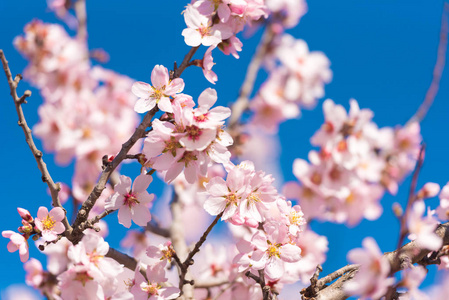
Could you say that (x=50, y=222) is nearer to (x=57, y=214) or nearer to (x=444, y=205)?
(x=57, y=214)

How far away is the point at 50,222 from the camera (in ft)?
5.97

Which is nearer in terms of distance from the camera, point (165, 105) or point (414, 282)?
point (414, 282)

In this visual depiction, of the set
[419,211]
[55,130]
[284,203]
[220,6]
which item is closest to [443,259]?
[419,211]

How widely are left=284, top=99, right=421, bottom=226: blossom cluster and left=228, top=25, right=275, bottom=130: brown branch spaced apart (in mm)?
878

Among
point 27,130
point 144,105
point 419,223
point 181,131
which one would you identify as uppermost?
point 144,105

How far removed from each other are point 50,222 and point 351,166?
3175mm

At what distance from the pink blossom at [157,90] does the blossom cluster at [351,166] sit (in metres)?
2.48

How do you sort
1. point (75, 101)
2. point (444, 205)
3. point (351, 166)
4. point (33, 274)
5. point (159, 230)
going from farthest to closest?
point (75, 101)
point (351, 166)
point (159, 230)
point (33, 274)
point (444, 205)

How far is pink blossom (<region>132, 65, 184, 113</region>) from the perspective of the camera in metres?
1.81

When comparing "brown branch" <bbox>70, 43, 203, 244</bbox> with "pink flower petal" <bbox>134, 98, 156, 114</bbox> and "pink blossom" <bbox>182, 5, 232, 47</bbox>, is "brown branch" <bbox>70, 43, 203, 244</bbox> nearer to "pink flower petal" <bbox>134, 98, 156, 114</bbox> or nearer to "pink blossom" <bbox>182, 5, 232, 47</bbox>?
"pink flower petal" <bbox>134, 98, 156, 114</bbox>

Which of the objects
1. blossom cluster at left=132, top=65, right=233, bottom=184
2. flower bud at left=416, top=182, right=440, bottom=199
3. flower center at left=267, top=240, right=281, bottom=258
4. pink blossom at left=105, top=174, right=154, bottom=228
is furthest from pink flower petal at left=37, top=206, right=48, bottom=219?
flower bud at left=416, top=182, right=440, bottom=199

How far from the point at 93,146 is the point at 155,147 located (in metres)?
3.55

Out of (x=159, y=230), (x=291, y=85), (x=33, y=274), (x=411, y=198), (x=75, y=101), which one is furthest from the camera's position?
(x=291, y=85)

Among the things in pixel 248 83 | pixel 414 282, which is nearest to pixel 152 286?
pixel 414 282
